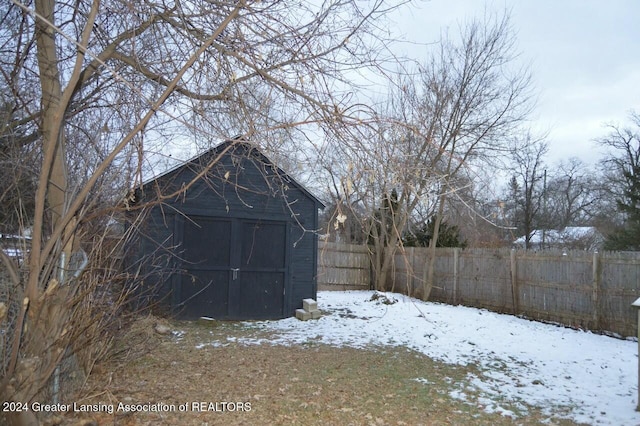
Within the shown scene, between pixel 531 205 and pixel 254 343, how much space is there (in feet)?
63.9

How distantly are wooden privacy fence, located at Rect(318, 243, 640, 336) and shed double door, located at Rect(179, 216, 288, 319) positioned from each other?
285 centimetres

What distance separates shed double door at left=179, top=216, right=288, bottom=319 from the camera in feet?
34.0

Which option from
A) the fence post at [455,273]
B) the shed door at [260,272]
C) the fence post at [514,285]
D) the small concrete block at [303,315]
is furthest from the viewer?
the fence post at [455,273]

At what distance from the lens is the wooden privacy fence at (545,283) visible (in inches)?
360

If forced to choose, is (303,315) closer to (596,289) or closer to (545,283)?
(545,283)

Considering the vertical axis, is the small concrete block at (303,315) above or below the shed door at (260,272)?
below

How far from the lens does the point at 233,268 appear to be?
10617 millimetres

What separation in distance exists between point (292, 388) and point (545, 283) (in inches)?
300

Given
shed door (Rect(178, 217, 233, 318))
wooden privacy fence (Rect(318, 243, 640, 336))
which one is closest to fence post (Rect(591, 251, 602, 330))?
wooden privacy fence (Rect(318, 243, 640, 336))

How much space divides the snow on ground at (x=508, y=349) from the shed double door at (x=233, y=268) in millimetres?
792

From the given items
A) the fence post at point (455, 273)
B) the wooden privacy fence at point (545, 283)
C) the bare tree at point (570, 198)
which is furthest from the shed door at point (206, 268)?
the bare tree at point (570, 198)

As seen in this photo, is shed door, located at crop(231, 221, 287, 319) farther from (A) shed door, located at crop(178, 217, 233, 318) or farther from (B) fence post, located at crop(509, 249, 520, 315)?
(B) fence post, located at crop(509, 249, 520, 315)

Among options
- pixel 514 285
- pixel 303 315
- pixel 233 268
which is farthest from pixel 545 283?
pixel 233 268

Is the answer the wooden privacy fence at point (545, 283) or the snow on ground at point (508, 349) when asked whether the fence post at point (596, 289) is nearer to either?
the wooden privacy fence at point (545, 283)
